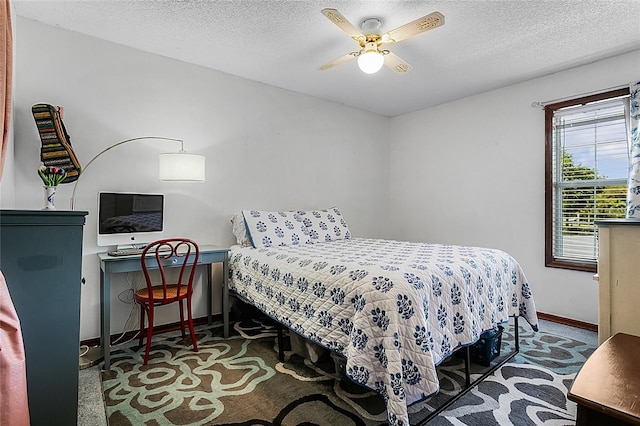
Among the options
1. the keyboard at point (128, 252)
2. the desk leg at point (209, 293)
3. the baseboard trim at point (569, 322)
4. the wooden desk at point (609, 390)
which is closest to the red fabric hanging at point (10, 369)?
the keyboard at point (128, 252)

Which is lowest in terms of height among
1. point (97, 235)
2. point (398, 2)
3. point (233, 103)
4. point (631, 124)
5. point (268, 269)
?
point (268, 269)

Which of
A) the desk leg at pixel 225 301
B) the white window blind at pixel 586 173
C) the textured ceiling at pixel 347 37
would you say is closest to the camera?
the textured ceiling at pixel 347 37

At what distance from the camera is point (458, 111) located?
4.21 meters

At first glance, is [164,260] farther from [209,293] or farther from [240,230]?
[240,230]

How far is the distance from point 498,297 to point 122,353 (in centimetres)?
285

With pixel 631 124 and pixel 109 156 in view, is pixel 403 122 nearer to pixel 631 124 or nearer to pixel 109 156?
pixel 631 124

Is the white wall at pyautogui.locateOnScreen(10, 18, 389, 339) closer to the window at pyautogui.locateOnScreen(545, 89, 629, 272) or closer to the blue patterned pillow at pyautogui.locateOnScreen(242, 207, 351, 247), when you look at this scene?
the blue patterned pillow at pyautogui.locateOnScreen(242, 207, 351, 247)

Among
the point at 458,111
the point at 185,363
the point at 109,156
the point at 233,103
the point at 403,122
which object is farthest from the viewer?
the point at 403,122

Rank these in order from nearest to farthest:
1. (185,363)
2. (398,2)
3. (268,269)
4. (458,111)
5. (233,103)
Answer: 1. (398,2)
2. (185,363)
3. (268,269)
4. (233,103)
5. (458,111)

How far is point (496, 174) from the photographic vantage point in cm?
386

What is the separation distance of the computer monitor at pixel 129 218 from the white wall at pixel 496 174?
336 centimetres

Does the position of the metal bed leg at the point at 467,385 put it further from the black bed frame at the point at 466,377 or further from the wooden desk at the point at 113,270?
the wooden desk at the point at 113,270

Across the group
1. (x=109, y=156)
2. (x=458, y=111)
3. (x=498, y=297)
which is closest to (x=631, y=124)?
(x=458, y=111)

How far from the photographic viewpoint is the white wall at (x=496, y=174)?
10.7ft
